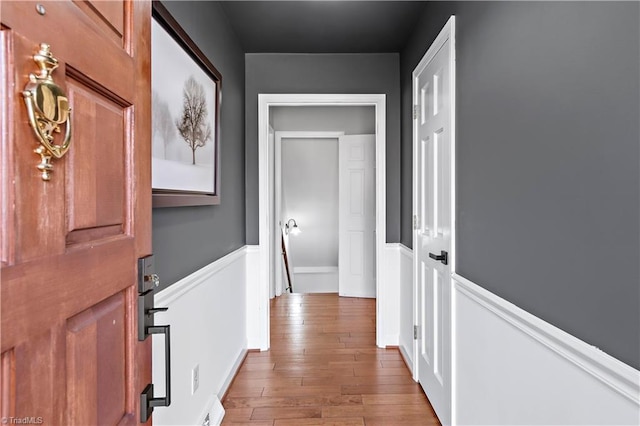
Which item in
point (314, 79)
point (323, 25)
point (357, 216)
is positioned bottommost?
point (357, 216)

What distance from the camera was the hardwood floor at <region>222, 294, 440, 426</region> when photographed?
2.25 metres

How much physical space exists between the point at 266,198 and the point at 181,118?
5.09 ft

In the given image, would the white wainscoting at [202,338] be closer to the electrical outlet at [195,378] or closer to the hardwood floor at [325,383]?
the electrical outlet at [195,378]

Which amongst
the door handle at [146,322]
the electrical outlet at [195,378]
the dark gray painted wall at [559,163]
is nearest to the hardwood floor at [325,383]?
the electrical outlet at [195,378]

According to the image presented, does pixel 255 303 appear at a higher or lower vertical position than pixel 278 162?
lower

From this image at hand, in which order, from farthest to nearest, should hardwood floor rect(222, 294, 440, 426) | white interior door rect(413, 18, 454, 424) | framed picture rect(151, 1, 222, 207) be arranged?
1. hardwood floor rect(222, 294, 440, 426)
2. white interior door rect(413, 18, 454, 424)
3. framed picture rect(151, 1, 222, 207)

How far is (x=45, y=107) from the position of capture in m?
0.53

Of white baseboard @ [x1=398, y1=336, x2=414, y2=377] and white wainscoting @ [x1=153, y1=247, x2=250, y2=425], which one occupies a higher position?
white wainscoting @ [x1=153, y1=247, x2=250, y2=425]

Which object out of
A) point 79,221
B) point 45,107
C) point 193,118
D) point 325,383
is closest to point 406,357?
point 325,383

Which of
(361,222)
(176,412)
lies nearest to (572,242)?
(176,412)

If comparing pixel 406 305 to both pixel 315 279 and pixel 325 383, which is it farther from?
pixel 315 279

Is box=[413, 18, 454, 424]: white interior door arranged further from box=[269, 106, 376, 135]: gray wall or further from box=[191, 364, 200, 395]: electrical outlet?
box=[269, 106, 376, 135]: gray wall

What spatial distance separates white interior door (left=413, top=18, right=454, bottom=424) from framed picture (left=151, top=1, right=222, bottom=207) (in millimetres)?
1254

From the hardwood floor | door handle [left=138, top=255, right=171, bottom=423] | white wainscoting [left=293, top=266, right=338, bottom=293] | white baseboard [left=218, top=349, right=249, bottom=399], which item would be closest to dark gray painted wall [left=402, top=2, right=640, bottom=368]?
door handle [left=138, top=255, right=171, bottom=423]
